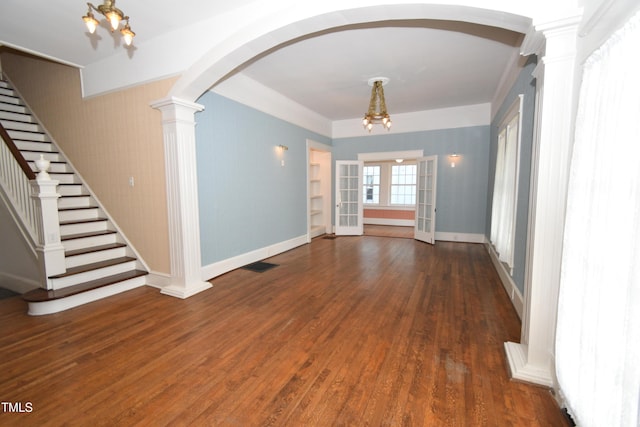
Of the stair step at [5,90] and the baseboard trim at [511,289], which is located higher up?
the stair step at [5,90]

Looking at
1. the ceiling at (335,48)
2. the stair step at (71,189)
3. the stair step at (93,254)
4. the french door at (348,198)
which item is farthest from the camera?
the french door at (348,198)

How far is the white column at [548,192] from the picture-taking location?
1.87m

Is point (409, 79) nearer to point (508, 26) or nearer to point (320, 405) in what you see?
point (508, 26)

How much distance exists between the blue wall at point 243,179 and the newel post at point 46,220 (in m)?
1.61

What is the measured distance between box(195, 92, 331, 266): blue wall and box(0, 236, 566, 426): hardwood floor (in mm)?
974

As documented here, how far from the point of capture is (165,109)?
11.5 feet

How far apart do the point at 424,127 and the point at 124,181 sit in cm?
630

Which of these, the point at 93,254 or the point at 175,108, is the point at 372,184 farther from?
the point at 93,254

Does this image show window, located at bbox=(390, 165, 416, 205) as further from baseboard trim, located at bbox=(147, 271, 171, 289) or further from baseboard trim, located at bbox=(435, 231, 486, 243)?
baseboard trim, located at bbox=(147, 271, 171, 289)

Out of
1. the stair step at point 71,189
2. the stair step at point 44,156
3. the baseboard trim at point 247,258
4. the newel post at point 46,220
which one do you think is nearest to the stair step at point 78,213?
the stair step at point 71,189

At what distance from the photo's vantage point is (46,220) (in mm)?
3365

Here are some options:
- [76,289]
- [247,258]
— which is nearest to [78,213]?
[76,289]

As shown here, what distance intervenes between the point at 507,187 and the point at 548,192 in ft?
7.33

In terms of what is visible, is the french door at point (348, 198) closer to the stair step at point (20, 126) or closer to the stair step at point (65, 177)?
the stair step at point (65, 177)
